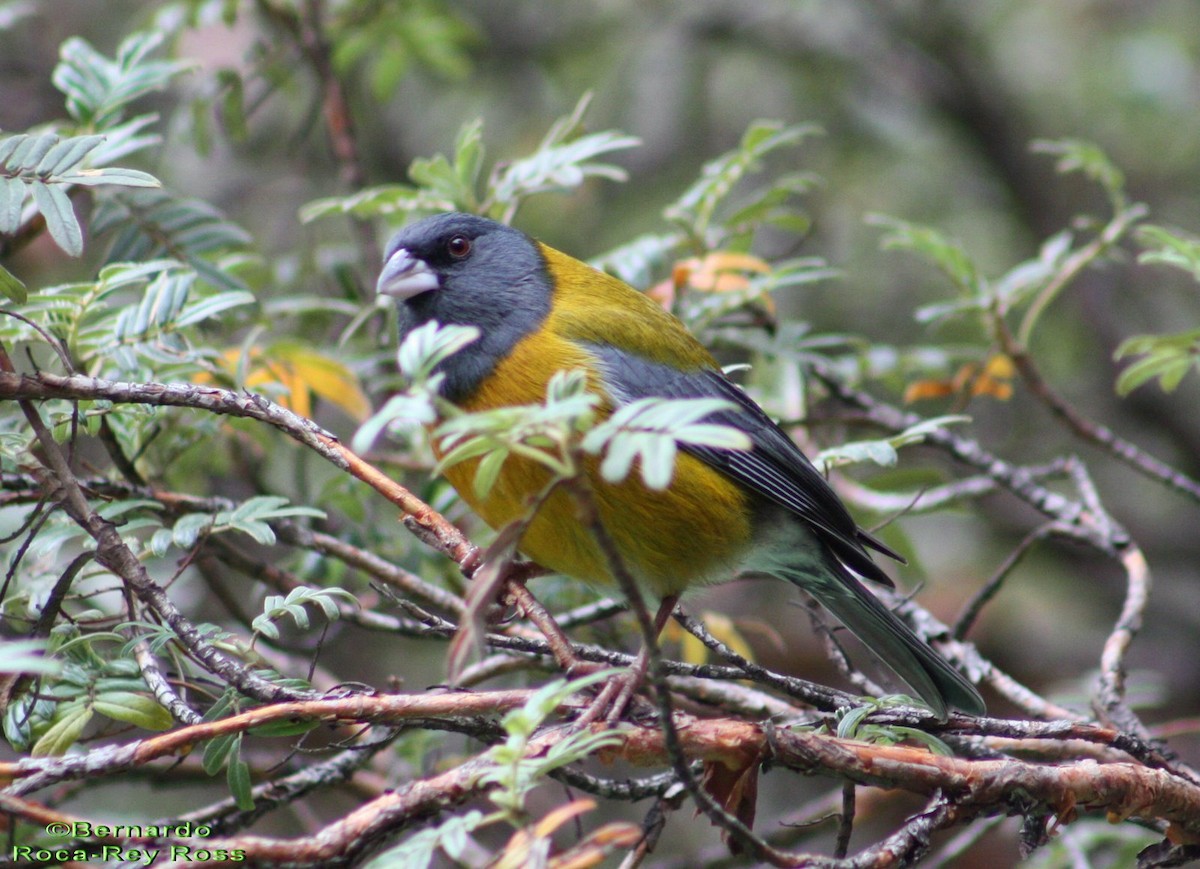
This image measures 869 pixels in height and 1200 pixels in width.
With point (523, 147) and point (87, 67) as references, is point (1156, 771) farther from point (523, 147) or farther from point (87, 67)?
point (523, 147)

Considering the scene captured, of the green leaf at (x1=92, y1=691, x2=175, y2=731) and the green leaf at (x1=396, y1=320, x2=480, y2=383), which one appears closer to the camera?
the green leaf at (x1=396, y1=320, x2=480, y2=383)

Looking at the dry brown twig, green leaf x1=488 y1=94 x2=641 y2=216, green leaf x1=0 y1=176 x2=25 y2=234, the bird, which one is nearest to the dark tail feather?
the bird

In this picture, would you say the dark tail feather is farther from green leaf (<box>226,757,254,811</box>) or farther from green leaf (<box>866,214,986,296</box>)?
green leaf (<box>226,757,254,811</box>)

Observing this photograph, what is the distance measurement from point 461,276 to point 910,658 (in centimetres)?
159

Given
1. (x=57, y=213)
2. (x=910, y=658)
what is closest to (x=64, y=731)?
(x=57, y=213)

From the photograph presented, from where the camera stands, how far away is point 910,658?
9.77 ft

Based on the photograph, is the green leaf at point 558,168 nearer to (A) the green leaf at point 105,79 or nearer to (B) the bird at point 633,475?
(B) the bird at point 633,475

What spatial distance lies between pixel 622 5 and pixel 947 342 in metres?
2.45

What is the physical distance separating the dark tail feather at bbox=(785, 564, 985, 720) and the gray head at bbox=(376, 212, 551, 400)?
3.88ft

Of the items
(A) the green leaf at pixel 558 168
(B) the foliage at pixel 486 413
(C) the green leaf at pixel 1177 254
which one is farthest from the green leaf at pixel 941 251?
(A) the green leaf at pixel 558 168

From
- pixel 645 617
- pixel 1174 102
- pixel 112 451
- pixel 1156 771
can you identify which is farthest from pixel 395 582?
pixel 1174 102

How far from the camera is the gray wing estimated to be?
119 inches

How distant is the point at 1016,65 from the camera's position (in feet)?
21.4

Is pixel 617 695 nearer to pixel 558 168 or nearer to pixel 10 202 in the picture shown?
pixel 10 202
